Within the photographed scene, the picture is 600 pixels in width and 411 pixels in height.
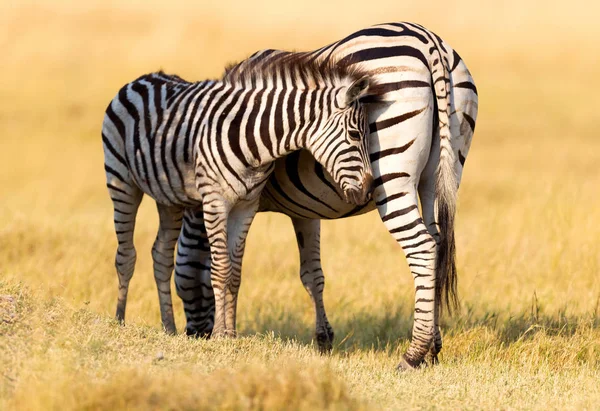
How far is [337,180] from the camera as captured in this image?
262 inches

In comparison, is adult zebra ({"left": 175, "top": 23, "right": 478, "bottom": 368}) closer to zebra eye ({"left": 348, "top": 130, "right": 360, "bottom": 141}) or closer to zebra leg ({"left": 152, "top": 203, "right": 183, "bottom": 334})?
zebra eye ({"left": 348, "top": 130, "right": 360, "bottom": 141})

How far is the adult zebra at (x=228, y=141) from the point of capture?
6715 millimetres

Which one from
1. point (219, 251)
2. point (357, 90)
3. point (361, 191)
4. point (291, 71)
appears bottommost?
point (219, 251)

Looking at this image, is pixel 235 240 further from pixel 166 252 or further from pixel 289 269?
pixel 289 269

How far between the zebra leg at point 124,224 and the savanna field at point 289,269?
46cm

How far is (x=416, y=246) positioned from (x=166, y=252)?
2930 millimetres

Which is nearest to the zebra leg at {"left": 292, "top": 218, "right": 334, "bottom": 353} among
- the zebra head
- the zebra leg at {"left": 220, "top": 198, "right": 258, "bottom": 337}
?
the zebra leg at {"left": 220, "top": 198, "right": 258, "bottom": 337}

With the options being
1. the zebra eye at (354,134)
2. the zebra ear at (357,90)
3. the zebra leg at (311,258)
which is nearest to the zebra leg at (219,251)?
the zebra leg at (311,258)

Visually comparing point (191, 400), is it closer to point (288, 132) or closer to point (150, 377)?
point (150, 377)

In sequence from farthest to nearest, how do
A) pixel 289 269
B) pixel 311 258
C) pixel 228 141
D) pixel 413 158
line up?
1. pixel 289 269
2. pixel 311 258
3. pixel 228 141
4. pixel 413 158

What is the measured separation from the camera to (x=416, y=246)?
6965 millimetres

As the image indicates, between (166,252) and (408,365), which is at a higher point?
(166,252)

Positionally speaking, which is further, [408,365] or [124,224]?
[124,224]

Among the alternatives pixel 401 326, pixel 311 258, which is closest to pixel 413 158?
pixel 311 258
